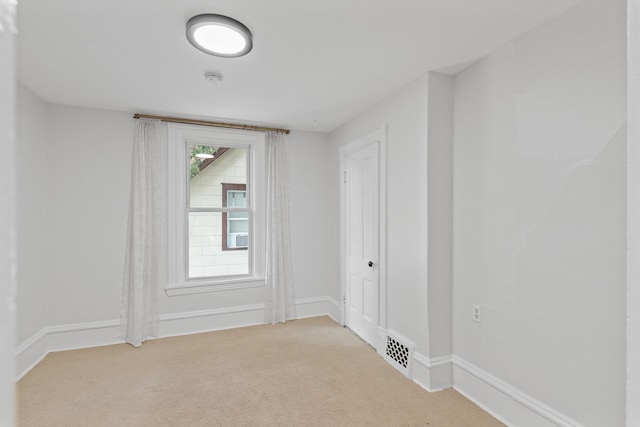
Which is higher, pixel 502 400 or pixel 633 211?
pixel 633 211

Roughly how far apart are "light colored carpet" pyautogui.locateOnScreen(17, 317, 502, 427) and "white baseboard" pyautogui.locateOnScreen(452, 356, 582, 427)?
0.08m

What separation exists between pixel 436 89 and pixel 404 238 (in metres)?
1.26

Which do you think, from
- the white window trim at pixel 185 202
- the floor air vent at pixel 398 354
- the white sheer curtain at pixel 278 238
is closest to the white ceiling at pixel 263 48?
the white window trim at pixel 185 202

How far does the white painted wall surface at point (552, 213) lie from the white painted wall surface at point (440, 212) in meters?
0.13

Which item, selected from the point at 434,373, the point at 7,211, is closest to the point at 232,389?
the point at 434,373

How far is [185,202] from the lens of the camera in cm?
386

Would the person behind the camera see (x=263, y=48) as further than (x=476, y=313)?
No

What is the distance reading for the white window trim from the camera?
378 cm

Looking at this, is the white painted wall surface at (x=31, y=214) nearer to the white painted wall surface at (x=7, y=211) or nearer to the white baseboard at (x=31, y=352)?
the white baseboard at (x=31, y=352)

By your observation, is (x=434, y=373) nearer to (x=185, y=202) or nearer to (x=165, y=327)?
(x=165, y=327)

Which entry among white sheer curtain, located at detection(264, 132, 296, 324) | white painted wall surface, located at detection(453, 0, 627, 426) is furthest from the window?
white painted wall surface, located at detection(453, 0, 627, 426)

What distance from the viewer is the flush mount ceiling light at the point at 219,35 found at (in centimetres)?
192

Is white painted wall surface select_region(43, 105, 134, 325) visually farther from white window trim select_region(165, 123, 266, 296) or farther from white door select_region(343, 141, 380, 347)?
white door select_region(343, 141, 380, 347)

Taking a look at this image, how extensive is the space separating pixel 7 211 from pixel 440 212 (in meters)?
2.70
